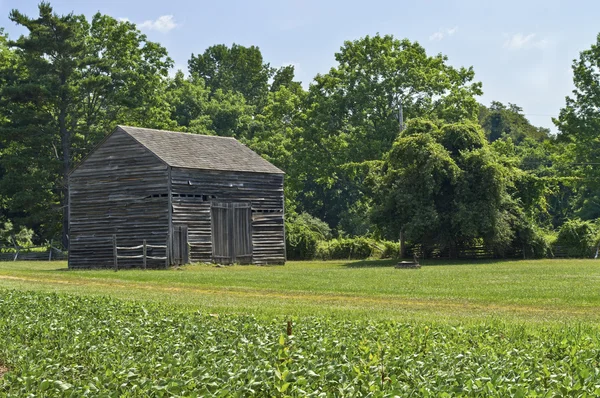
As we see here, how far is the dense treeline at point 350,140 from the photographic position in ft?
141

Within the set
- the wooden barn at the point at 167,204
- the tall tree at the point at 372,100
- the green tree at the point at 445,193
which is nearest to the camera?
the wooden barn at the point at 167,204

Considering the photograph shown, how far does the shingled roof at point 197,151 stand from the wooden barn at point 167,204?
0.07 meters

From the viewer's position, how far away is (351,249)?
50.8m

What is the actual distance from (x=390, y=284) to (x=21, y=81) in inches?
1528

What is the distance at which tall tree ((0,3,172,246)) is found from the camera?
177ft

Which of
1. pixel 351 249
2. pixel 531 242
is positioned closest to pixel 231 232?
pixel 351 249

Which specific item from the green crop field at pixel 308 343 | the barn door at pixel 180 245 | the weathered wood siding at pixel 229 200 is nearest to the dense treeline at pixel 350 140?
the weathered wood siding at pixel 229 200

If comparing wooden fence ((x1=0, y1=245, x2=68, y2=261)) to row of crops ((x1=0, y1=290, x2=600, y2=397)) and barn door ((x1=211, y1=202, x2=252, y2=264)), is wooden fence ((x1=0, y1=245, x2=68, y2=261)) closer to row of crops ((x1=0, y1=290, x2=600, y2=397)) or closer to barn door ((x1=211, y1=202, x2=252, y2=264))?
barn door ((x1=211, y1=202, x2=252, y2=264))

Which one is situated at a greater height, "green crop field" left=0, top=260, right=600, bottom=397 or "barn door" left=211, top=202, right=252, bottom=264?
"barn door" left=211, top=202, right=252, bottom=264

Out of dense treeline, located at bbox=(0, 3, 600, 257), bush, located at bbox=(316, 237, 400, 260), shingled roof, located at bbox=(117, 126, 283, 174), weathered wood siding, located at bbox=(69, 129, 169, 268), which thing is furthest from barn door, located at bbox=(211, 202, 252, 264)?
bush, located at bbox=(316, 237, 400, 260)

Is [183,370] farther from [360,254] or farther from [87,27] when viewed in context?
[87,27]

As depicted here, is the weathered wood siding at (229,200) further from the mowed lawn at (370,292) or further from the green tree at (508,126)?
the green tree at (508,126)

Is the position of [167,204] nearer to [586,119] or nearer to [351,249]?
[351,249]

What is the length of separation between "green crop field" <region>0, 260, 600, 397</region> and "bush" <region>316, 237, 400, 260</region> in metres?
28.1
